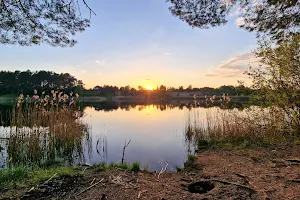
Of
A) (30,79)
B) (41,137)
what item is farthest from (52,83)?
(41,137)

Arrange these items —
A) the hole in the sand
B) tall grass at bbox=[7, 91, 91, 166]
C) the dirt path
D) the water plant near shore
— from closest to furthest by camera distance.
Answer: the dirt path → the hole in the sand → the water plant near shore → tall grass at bbox=[7, 91, 91, 166]

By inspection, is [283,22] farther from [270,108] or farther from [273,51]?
[270,108]

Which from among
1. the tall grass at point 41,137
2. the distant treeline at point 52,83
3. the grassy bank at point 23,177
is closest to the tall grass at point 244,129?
the tall grass at point 41,137

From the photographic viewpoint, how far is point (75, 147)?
7418 mm

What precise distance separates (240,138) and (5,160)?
290 inches

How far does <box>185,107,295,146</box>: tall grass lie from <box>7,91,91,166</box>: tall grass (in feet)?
15.2

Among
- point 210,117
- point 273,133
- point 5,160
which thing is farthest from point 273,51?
point 5,160

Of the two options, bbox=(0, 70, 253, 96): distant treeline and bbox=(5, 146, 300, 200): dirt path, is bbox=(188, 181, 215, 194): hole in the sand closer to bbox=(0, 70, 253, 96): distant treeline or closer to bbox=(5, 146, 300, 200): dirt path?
bbox=(5, 146, 300, 200): dirt path

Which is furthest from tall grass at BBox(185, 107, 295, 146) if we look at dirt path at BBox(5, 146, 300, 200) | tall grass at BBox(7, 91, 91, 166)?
tall grass at BBox(7, 91, 91, 166)

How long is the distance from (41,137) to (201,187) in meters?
5.19

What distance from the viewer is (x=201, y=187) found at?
11.3 feet

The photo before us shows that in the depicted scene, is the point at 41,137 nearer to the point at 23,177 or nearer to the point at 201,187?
the point at 23,177

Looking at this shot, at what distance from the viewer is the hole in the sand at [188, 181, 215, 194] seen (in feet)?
11.0

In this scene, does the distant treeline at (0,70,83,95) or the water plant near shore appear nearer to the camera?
the water plant near shore
